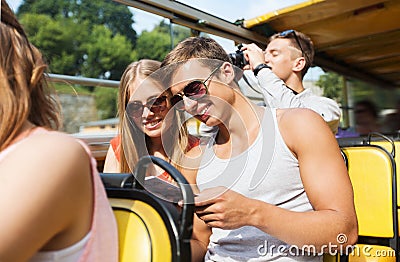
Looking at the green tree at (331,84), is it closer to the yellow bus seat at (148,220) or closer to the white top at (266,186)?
the white top at (266,186)

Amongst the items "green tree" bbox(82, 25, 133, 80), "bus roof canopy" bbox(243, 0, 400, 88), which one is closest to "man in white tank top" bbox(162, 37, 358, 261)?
"bus roof canopy" bbox(243, 0, 400, 88)

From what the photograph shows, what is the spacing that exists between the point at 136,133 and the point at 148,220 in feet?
3.22

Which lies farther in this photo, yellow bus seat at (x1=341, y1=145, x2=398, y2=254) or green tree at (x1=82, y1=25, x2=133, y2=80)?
green tree at (x1=82, y1=25, x2=133, y2=80)

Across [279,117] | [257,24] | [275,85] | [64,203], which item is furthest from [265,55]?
[64,203]

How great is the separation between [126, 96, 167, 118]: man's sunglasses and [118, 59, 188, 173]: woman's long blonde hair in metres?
0.03

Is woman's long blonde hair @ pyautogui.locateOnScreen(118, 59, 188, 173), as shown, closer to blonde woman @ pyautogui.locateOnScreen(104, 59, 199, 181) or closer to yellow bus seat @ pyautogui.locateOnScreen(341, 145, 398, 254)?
blonde woman @ pyautogui.locateOnScreen(104, 59, 199, 181)

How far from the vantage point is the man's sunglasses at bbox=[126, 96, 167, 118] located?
5.83 ft

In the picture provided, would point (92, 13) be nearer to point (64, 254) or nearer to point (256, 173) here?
point (256, 173)

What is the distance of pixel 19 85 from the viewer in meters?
0.77

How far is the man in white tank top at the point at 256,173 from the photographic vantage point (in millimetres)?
1110

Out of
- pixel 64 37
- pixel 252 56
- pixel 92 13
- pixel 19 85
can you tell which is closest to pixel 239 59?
pixel 252 56

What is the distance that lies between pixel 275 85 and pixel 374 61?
9.29 ft

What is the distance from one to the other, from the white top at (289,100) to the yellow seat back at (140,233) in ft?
4.07
